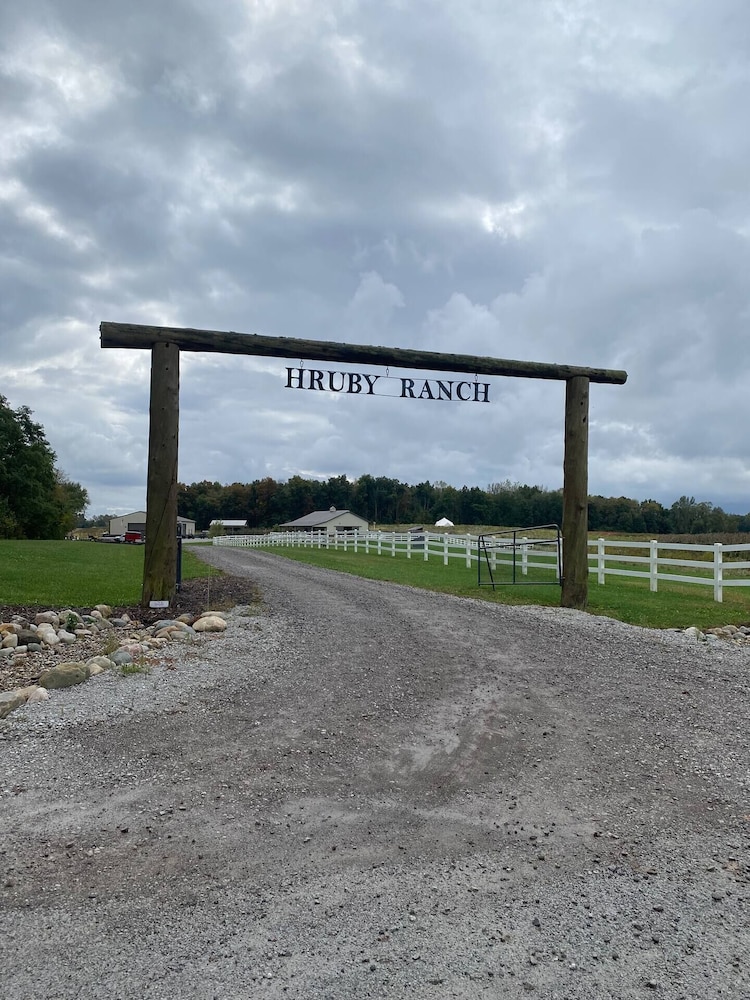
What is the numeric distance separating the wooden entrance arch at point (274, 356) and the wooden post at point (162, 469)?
1 centimetres

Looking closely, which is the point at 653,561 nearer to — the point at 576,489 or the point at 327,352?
the point at 576,489

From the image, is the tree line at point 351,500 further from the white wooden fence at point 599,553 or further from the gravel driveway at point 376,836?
the gravel driveway at point 376,836

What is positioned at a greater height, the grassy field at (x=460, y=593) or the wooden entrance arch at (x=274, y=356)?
the wooden entrance arch at (x=274, y=356)

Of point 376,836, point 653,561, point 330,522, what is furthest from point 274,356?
point 330,522

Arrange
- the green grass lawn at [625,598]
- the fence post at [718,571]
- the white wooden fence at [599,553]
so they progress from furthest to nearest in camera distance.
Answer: the white wooden fence at [599,553] < the fence post at [718,571] < the green grass lawn at [625,598]

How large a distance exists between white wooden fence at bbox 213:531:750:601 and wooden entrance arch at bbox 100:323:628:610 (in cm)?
203

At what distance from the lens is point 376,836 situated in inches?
137

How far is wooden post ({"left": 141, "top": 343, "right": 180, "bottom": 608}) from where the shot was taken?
9773 millimetres

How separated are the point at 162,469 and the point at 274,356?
2401mm

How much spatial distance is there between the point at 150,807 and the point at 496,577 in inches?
569

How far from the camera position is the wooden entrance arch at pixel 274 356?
9.78 metres

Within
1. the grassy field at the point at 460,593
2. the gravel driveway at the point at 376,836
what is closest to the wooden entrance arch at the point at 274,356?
the grassy field at the point at 460,593

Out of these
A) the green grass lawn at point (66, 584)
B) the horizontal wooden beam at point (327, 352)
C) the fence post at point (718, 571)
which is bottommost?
the green grass lawn at point (66, 584)

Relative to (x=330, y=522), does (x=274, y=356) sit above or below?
above
